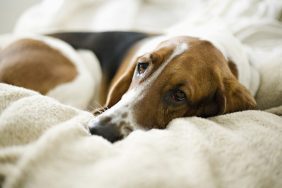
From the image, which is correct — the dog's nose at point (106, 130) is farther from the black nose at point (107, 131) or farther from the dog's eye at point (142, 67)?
the dog's eye at point (142, 67)

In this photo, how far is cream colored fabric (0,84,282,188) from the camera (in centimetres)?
104

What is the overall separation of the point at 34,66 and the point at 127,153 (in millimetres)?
1392

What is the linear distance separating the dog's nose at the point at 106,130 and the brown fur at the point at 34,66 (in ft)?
2.98

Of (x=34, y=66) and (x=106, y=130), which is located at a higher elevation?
(x=106, y=130)

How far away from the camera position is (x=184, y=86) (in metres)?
1.71

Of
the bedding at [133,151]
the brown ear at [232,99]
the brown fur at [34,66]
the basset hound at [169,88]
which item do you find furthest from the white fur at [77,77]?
the brown ear at [232,99]

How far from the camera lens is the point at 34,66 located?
2.31 metres

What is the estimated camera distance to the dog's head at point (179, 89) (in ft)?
5.44

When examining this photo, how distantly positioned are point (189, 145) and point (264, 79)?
1074mm

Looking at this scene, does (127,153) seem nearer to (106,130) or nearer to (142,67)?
(106,130)

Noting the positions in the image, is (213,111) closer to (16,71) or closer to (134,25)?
(16,71)

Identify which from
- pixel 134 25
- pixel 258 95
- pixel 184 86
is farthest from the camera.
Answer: pixel 134 25

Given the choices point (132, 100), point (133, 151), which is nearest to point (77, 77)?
point (132, 100)

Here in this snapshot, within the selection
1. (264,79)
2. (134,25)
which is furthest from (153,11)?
(264,79)
